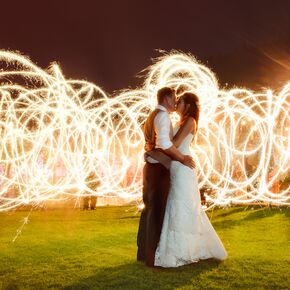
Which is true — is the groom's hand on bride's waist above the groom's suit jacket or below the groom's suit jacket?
below

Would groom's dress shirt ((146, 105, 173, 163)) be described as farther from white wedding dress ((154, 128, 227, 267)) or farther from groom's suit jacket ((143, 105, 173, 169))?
white wedding dress ((154, 128, 227, 267))

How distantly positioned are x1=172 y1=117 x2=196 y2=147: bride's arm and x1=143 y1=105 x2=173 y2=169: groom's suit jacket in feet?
0.34

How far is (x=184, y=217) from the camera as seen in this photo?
21.9ft

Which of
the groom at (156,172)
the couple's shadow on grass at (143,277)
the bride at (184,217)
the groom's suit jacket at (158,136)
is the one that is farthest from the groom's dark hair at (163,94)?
the couple's shadow on grass at (143,277)

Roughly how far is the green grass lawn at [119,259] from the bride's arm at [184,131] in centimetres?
157

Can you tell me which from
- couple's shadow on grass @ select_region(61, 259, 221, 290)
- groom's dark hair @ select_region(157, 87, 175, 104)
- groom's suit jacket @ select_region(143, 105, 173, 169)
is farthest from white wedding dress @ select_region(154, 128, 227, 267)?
groom's dark hair @ select_region(157, 87, 175, 104)

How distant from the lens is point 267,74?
101ft

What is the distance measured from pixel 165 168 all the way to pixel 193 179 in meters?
0.40

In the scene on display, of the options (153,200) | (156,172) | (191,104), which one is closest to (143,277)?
(153,200)

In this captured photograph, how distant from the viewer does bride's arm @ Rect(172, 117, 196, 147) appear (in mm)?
6695

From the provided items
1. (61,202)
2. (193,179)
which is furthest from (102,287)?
(61,202)

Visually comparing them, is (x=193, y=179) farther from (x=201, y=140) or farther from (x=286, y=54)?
(x=286, y=54)

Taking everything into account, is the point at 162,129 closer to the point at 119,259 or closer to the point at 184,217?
the point at 184,217

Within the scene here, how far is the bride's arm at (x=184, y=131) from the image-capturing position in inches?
264
